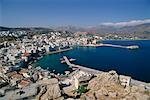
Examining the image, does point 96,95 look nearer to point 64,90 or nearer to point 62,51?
point 64,90

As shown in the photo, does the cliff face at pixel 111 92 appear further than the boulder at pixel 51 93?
Yes

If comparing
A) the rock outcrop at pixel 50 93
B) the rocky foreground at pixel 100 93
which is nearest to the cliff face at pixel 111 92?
the rocky foreground at pixel 100 93

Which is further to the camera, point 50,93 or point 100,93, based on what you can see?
point 100,93

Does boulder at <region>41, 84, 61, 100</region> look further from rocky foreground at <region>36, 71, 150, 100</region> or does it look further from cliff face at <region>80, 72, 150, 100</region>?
cliff face at <region>80, 72, 150, 100</region>

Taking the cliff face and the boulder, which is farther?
the cliff face

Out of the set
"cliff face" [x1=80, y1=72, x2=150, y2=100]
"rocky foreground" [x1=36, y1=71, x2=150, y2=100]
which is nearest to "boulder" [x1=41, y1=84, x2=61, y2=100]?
"rocky foreground" [x1=36, y1=71, x2=150, y2=100]

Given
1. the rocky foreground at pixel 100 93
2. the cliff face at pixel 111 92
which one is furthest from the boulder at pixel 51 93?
the cliff face at pixel 111 92

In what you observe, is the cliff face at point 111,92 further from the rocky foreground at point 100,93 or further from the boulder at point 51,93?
the boulder at point 51,93

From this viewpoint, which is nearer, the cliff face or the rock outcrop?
the rock outcrop

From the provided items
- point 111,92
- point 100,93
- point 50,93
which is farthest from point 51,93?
point 111,92

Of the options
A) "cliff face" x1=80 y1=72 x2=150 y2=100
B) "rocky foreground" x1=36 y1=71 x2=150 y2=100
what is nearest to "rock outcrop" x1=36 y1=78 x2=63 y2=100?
"rocky foreground" x1=36 y1=71 x2=150 y2=100

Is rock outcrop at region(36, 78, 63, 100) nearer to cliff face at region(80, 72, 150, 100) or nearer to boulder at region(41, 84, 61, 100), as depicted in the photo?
boulder at region(41, 84, 61, 100)

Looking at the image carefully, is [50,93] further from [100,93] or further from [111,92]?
[111,92]
